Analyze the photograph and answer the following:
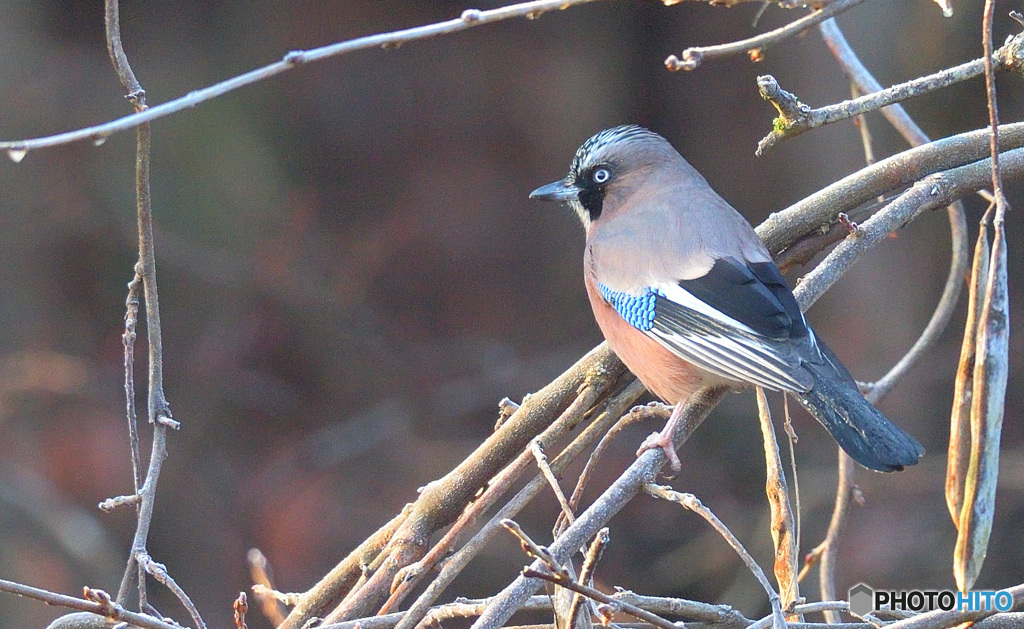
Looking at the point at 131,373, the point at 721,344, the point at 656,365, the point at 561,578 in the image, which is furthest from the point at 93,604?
the point at 721,344

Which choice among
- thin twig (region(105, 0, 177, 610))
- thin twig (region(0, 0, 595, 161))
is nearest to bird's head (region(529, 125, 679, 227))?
thin twig (region(105, 0, 177, 610))

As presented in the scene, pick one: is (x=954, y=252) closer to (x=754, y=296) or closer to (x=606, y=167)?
(x=754, y=296)

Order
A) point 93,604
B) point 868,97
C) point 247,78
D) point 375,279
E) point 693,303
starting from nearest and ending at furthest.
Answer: point 247,78 → point 93,604 → point 868,97 → point 693,303 → point 375,279

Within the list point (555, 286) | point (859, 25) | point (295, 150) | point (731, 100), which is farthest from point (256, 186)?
point (859, 25)

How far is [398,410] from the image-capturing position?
5906 mm

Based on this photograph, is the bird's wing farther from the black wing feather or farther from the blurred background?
the blurred background

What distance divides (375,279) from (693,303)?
11.9ft

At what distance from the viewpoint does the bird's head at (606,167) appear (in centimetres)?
330

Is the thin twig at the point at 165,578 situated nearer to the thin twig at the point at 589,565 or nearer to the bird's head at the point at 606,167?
the thin twig at the point at 589,565

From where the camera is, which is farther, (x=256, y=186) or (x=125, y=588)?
(x=256, y=186)

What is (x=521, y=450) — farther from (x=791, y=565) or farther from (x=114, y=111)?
(x=114, y=111)

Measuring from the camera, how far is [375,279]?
6113 millimetres

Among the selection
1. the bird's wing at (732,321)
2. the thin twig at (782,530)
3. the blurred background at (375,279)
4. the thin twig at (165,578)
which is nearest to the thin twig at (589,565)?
the thin twig at (782,530)

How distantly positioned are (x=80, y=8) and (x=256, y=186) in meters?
1.25
